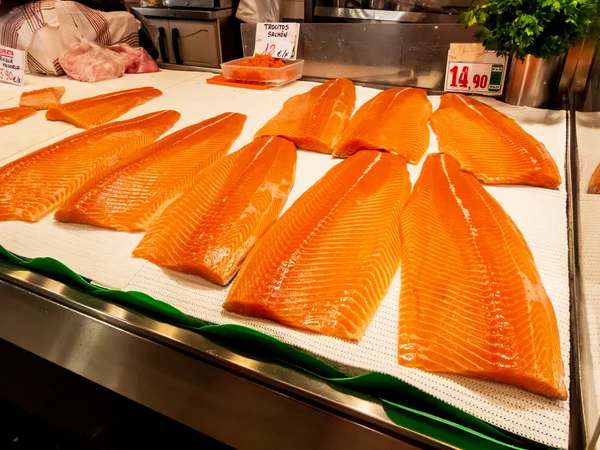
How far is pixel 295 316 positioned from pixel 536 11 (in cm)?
193

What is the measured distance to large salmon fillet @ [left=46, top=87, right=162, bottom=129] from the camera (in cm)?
243

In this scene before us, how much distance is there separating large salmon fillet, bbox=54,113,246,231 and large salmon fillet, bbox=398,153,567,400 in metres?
0.92

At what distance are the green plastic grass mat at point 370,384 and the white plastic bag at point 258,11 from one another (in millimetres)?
4276

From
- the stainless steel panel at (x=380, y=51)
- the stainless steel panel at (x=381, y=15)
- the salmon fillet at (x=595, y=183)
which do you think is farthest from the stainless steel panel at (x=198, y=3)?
the salmon fillet at (x=595, y=183)

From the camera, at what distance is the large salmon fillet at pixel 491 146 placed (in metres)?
1.66

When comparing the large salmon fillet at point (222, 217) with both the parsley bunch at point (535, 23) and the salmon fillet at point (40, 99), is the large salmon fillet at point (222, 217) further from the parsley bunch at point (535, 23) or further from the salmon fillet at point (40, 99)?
the salmon fillet at point (40, 99)

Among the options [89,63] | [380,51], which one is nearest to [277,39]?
[380,51]

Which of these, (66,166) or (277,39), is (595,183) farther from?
(277,39)

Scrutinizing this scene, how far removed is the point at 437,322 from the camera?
1051 millimetres

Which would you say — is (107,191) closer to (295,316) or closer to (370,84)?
(295,316)

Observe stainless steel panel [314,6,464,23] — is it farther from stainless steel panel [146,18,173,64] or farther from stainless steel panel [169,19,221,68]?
stainless steel panel [146,18,173,64]

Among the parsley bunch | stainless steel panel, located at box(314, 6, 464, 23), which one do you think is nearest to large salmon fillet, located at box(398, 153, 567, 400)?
the parsley bunch

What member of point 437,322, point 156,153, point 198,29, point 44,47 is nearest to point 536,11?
point 437,322

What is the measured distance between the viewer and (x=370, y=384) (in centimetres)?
93
